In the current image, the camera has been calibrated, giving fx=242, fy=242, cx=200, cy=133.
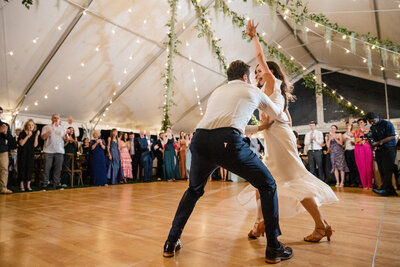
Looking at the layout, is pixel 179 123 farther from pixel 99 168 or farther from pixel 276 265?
pixel 276 265

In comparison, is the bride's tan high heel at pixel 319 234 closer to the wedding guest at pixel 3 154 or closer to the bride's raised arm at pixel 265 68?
the bride's raised arm at pixel 265 68

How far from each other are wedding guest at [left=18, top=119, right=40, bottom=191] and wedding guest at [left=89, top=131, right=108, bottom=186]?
122cm

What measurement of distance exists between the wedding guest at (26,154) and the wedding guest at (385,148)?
6245mm

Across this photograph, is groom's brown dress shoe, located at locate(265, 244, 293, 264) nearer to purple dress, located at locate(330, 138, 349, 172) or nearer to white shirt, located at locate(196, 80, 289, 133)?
white shirt, located at locate(196, 80, 289, 133)

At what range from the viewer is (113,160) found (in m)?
6.32

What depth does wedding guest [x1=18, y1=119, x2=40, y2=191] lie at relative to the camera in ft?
15.7

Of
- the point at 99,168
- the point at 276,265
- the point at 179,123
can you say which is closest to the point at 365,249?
the point at 276,265

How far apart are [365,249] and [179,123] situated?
935cm

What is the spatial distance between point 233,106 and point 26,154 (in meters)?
A: 5.12

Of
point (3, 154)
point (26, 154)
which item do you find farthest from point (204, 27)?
point (3, 154)

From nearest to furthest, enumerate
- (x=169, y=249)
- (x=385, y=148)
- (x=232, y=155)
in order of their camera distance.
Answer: (x=232, y=155) < (x=169, y=249) < (x=385, y=148)

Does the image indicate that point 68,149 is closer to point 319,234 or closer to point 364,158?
point 319,234

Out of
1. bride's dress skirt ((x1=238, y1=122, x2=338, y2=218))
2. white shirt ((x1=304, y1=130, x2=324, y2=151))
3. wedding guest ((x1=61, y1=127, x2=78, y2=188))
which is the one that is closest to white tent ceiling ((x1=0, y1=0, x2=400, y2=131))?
wedding guest ((x1=61, y1=127, x2=78, y2=188))

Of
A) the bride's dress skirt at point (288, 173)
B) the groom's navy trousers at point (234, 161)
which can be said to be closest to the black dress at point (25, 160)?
the groom's navy trousers at point (234, 161)
